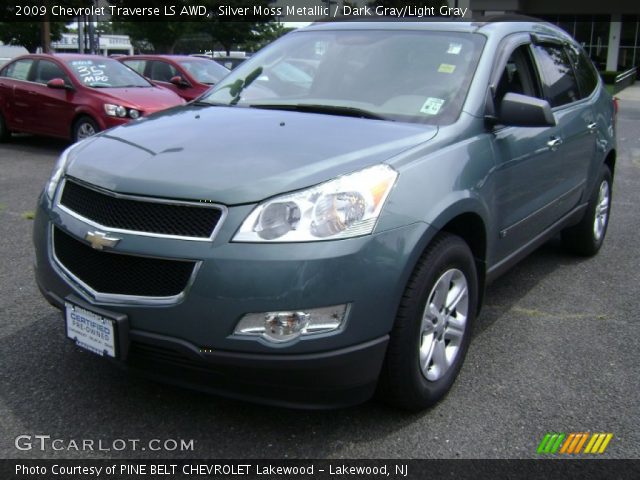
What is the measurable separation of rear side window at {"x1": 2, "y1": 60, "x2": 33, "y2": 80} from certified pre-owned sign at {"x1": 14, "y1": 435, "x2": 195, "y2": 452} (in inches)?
370

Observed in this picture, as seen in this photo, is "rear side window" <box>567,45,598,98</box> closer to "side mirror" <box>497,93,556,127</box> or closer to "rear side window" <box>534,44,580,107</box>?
"rear side window" <box>534,44,580,107</box>

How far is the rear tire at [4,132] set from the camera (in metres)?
11.3

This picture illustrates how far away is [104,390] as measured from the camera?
10.4 ft

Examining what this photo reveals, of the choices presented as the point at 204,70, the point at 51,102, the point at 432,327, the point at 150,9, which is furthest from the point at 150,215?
the point at 150,9

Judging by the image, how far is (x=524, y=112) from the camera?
334 cm

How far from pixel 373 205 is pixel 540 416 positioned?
1.28m

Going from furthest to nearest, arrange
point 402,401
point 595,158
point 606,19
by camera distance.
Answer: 1. point 606,19
2. point 595,158
3. point 402,401

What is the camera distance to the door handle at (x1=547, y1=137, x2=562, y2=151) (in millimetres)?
4082

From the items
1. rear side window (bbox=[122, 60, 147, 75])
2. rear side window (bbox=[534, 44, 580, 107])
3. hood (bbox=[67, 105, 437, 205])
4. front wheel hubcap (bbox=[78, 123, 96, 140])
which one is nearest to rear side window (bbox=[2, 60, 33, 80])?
front wheel hubcap (bbox=[78, 123, 96, 140])

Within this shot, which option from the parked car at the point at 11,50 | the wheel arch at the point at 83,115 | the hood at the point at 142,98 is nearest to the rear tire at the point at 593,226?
the hood at the point at 142,98

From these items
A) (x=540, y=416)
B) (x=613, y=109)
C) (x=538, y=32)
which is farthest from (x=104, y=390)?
(x=613, y=109)

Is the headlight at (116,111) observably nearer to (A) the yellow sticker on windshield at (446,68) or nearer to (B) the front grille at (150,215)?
(A) the yellow sticker on windshield at (446,68)

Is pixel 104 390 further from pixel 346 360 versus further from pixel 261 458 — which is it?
pixel 346 360

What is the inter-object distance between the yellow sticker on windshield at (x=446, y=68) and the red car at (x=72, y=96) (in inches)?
267
